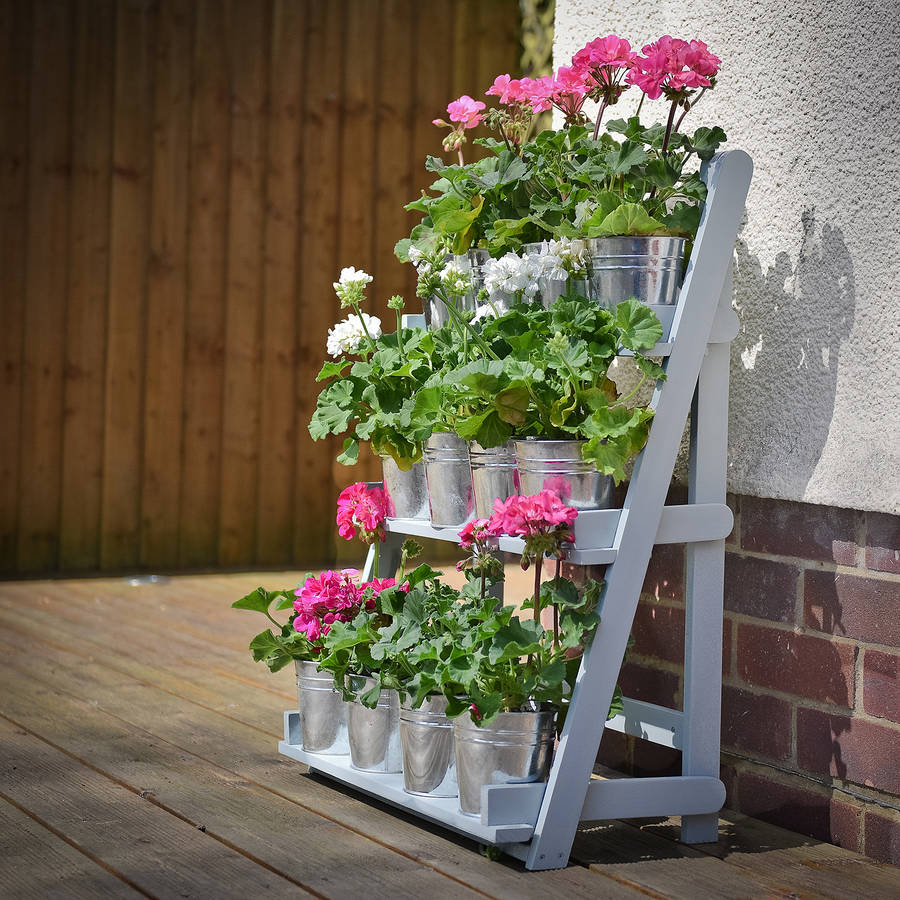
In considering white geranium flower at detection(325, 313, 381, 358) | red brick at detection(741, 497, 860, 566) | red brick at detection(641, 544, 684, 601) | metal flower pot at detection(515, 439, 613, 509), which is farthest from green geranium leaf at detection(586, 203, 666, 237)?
red brick at detection(641, 544, 684, 601)

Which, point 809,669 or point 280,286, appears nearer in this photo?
point 809,669

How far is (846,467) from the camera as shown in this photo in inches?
81.8

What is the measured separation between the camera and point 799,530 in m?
2.19

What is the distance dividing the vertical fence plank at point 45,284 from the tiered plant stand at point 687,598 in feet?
9.02

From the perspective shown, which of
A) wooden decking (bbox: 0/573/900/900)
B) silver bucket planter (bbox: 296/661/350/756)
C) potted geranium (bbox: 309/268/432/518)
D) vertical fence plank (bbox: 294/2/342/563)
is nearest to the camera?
wooden decking (bbox: 0/573/900/900)

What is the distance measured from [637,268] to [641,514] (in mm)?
361

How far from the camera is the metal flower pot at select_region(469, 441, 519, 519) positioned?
6.64 feet

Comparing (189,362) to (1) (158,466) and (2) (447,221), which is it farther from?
(2) (447,221)

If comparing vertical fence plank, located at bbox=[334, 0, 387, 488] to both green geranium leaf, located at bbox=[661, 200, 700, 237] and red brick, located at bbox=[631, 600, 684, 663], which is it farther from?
green geranium leaf, located at bbox=[661, 200, 700, 237]

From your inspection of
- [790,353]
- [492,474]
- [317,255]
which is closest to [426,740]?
[492,474]

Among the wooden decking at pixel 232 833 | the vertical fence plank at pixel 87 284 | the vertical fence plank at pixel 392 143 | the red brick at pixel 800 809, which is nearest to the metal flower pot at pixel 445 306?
the wooden decking at pixel 232 833

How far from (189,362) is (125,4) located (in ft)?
4.17

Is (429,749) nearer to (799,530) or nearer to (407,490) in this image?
(407,490)

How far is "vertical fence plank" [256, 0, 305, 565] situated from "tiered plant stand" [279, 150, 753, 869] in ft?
9.60
